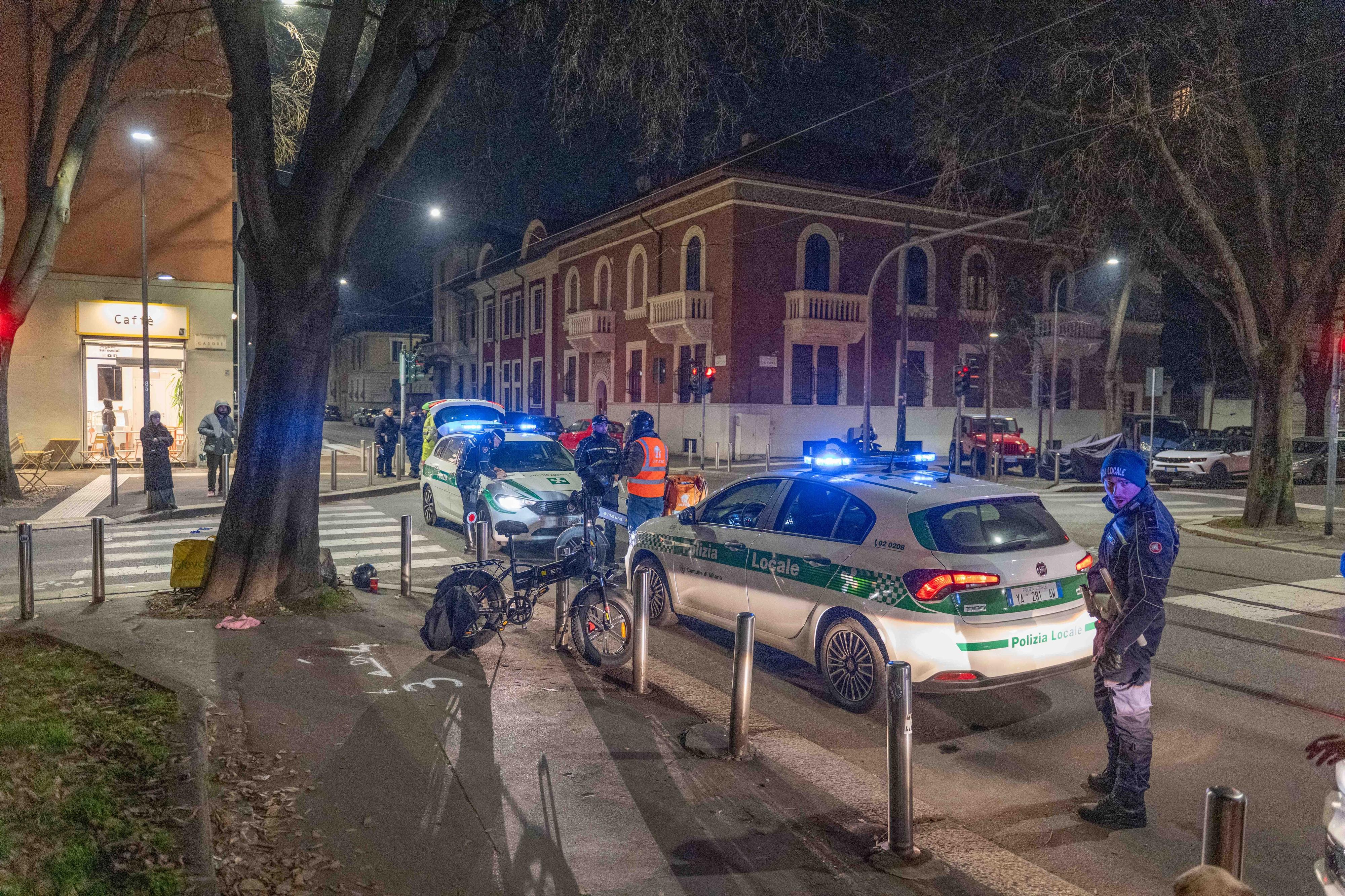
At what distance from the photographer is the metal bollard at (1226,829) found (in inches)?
115

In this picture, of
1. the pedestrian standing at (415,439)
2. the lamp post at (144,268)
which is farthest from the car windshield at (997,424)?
the lamp post at (144,268)

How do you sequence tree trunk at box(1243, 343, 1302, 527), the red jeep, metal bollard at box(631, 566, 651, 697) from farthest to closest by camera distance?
the red jeep → tree trunk at box(1243, 343, 1302, 527) → metal bollard at box(631, 566, 651, 697)

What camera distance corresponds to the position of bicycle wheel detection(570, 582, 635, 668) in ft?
23.4

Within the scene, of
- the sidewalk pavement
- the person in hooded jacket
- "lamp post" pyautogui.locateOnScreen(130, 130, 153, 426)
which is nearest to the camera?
the sidewalk pavement

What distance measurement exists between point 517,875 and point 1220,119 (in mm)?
15407

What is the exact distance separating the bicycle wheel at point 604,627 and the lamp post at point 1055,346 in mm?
21140

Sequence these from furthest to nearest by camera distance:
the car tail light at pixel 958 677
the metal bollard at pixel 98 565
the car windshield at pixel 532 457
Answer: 1. the car windshield at pixel 532 457
2. the metal bollard at pixel 98 565
3. the car tail light at pixel 958 677

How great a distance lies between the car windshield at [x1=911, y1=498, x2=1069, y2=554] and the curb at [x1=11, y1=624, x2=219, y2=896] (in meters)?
4.27

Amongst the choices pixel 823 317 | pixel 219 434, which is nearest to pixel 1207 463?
pixel 823 317

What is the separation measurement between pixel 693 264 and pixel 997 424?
502 inches

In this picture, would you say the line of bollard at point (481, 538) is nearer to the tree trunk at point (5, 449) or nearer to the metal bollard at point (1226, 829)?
the metal bollard at point (1226, 829)

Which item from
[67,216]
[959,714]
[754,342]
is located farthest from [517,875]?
[754,342]

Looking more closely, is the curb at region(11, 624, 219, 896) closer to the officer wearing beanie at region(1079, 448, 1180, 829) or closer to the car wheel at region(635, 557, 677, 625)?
Answer: the car wheel at region(635, 557, 677, 625)

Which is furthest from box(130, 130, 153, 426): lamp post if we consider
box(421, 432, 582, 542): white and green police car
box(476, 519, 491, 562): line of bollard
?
box(476, 519, 491, 562): line of bollard
